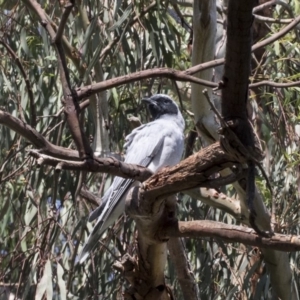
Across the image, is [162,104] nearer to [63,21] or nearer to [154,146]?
[154,146]

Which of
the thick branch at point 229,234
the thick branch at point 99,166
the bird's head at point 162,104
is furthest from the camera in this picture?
the bird's head at point 162,104

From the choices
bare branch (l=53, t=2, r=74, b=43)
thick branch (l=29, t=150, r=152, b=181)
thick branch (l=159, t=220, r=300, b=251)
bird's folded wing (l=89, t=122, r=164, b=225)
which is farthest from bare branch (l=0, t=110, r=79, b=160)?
bird's folded wing (l=89, t=122, r=164, b=225)

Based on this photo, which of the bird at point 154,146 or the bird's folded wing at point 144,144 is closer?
the bird at point 154,146

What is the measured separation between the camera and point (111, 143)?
3502mm

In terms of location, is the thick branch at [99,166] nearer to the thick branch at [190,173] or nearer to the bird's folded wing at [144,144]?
the thick branch at [190,173]

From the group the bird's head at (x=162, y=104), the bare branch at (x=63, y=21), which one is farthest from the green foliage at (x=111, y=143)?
the bare branch at (x=63, y=21)

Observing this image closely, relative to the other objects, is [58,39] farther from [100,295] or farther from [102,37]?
[100,295]

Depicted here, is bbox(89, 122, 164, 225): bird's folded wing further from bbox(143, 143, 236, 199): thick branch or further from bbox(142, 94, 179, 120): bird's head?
bbox(143, 143, 236, 199): thick branch

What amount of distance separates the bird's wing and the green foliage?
0.21 m

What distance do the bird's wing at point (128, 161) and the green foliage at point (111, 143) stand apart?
0.21 meters

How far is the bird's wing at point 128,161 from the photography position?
2.83 metres

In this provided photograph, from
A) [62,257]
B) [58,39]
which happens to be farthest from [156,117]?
[58,39]

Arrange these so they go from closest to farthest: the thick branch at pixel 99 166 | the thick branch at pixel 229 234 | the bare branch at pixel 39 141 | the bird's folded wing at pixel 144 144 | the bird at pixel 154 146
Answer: the thick branch at pixel 99 166 < the bare branch at pixel 39 141 < the thick branch at pixel 229 234 < the bird at pixel 154 146 < the bird's folded wing at pixel 144 144

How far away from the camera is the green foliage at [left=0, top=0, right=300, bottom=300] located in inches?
127
